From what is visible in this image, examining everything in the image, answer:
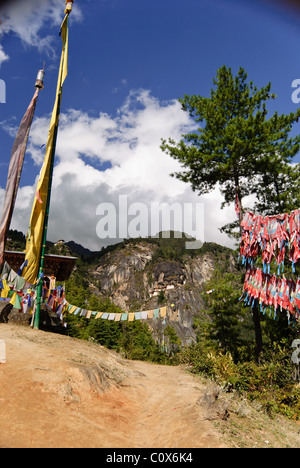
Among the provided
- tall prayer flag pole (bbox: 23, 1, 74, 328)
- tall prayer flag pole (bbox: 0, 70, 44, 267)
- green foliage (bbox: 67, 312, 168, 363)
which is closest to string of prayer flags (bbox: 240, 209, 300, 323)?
tall prayer flag pole (bbox: 0, 70, 44, 267)

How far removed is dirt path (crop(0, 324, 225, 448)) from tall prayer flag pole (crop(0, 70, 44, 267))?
2.86 meters

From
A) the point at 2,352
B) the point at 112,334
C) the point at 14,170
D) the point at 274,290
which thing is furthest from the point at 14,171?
the point at 112,334

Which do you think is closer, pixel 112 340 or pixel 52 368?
pixel 52 368

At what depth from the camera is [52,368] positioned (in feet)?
22.9

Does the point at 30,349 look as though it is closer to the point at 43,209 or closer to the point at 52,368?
the point at 52,368

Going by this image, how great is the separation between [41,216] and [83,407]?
897cm

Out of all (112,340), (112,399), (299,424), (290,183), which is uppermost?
(290,183)

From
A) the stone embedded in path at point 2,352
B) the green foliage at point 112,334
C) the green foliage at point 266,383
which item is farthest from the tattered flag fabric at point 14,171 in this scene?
the green foliage at point 112,334

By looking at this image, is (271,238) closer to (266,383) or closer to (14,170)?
(266,383)

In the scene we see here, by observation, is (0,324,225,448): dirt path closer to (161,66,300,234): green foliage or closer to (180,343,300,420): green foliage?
(180,343,300,420): green foliage

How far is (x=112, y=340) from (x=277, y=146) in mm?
30459

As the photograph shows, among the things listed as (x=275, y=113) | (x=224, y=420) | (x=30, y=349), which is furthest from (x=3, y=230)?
(x=275, y=113)

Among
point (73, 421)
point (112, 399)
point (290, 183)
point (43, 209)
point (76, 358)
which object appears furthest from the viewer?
point (290, 183)

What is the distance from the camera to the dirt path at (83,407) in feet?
14.7
